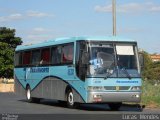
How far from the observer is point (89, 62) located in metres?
20.7

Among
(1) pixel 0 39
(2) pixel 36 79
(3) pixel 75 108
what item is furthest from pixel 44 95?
(1) pixel 0 39

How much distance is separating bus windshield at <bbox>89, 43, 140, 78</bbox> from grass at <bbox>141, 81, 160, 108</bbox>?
13.7 feet

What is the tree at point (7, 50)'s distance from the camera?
7413cm

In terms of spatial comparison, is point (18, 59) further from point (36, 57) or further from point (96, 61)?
point (96, 61)

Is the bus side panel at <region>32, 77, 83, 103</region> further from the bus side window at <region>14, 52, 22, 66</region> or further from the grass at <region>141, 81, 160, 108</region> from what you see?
the grass at <region>141, 81, 160, 108</region>

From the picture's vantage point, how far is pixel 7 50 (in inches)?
2950

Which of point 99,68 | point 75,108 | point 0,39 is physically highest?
point 0,39

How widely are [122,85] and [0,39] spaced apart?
201 ft

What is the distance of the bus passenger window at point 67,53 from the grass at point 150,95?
497 centimetres

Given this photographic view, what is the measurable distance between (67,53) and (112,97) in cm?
311

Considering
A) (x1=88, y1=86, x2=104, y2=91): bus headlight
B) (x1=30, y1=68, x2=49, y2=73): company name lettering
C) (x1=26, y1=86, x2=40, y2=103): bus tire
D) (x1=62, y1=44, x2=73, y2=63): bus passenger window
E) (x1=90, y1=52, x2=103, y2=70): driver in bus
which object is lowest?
(x1=26, y1=86, x2=40, y2=103): bus tire

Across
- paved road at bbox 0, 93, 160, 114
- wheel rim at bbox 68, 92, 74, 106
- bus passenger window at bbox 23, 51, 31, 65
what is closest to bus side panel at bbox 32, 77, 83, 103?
wheel rim at bbox 68, 92, 74, 106

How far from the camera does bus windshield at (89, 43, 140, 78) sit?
2070cm

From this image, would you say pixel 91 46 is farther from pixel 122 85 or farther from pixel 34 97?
pixel 34 97
